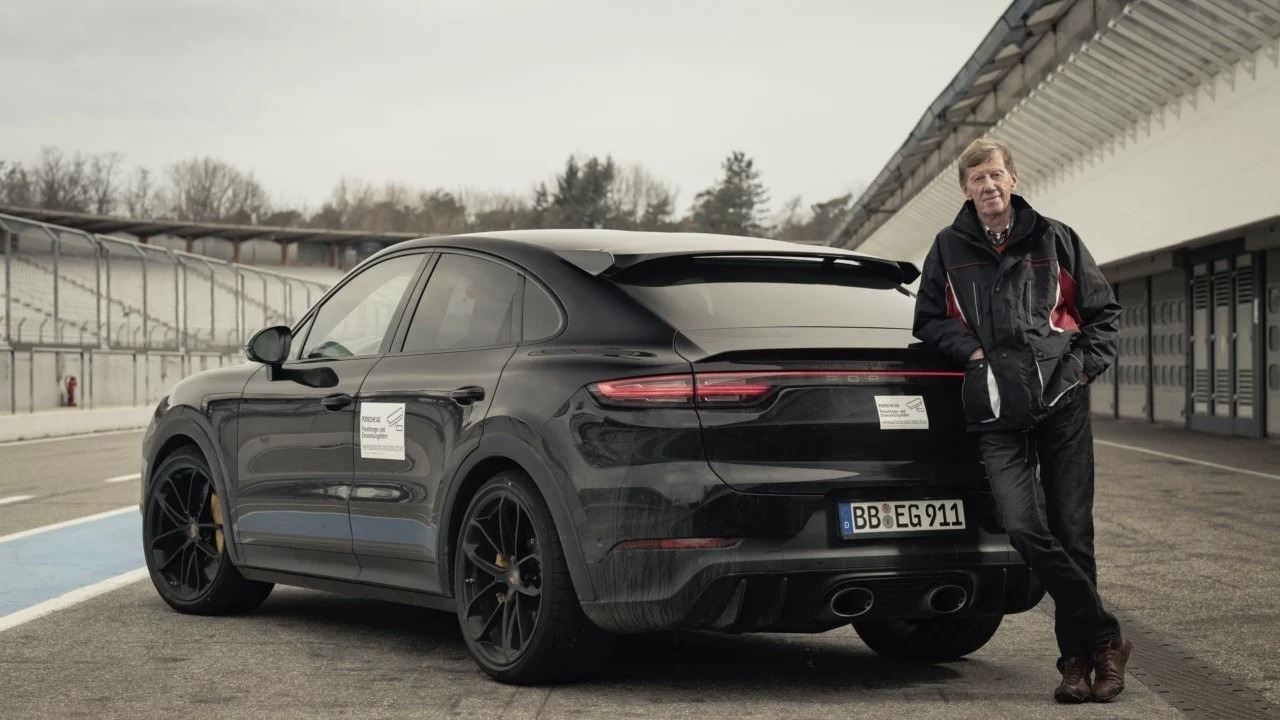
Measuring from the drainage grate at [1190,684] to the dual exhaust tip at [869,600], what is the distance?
67 cm

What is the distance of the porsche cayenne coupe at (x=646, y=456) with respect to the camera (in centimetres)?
525

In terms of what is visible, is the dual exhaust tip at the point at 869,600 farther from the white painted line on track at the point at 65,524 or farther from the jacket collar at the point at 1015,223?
the white painted line on track at the point at 65,524

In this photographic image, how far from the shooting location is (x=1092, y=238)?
27625 mm

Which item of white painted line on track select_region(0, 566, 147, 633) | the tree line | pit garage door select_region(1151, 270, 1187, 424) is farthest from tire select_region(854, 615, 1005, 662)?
the tree line

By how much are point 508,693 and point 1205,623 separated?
3383 mm

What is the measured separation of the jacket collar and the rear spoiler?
24cm

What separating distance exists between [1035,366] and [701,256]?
119 cm

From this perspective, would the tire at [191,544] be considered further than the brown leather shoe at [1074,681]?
Yes

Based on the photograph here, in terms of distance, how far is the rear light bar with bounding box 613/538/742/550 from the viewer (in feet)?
17.0

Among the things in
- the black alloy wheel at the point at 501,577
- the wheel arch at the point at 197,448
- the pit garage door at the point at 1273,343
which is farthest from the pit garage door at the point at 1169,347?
the black alloy wheel at the point at 501,577

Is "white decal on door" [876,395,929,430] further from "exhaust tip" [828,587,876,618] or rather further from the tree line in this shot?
the tree line

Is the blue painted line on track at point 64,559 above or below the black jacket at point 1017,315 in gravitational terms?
below

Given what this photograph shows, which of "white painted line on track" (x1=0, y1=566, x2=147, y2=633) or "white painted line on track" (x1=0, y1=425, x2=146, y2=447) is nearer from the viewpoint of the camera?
"white painted line on track" (x1=0, y1=566, x2=147, y2=633)

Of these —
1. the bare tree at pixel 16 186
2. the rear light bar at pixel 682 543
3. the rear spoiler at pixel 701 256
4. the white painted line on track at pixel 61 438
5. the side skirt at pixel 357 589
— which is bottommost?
the white painted line on track at pixel 61 438
